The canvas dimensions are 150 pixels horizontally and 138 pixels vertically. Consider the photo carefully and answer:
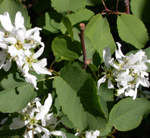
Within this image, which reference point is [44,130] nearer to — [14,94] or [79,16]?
[14,94]

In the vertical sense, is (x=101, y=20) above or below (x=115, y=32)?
above

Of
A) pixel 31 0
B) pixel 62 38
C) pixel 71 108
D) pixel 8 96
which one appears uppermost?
pixel 31 0

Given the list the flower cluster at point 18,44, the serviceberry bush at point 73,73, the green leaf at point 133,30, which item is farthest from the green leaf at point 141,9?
the flower cluster at point 18,44

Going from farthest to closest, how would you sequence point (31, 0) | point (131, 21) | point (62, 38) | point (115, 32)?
1. point (31, 0)
2. point (115, 32)
3. point (131, 21)
4. point (62, 38)

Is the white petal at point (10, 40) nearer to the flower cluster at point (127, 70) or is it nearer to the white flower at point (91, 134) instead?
the flower cluster at point (127, 70)

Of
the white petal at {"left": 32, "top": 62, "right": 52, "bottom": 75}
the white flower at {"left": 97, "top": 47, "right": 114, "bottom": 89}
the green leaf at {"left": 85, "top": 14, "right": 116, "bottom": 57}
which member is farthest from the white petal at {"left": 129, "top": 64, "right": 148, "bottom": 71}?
the white petal at {"left": 32, "top": 62, "right": 52, "bottom": 75}

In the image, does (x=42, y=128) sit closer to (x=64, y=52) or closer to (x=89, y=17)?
(x=64, y=52)

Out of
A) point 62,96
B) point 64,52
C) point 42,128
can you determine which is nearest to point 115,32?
point 64,52

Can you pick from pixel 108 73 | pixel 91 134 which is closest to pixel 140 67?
pixel 108 73
